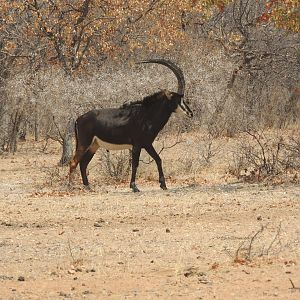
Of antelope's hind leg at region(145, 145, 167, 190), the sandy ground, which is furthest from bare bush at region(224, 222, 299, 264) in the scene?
antelope's hind leg at region(145, 145, 167, 190)

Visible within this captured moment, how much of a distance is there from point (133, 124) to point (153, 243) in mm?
6740

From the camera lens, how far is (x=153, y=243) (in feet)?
33.9

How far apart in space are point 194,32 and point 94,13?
7.33 m

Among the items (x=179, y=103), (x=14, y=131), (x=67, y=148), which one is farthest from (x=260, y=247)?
(x=14, y=131)

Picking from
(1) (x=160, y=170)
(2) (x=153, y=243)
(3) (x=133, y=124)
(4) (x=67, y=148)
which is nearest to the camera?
(2) (x=153, y=243)

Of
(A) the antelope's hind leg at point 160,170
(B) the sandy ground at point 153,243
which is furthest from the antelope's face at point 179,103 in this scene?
(B) the sandy ground at point 153,243

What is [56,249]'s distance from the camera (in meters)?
10.1

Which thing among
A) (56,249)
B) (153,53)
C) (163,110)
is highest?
(153,53)

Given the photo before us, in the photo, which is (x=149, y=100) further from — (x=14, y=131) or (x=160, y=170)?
(x=14, y=131)

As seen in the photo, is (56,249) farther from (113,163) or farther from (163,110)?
(113,163)

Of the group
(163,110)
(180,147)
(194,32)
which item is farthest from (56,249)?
(194,32)

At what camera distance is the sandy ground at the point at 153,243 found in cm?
784

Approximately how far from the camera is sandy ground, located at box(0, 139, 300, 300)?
25.7 ft

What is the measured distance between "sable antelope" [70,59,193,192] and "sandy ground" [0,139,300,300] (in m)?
0.90
